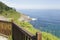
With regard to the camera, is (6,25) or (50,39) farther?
(50,39)

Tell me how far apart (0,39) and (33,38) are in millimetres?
3879

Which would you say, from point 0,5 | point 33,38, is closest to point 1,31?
point 33,38

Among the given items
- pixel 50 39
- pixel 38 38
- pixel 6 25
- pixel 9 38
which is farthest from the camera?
pixel 50 39

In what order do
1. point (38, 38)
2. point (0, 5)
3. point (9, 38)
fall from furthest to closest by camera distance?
point (0, 5)
point (9, 38)
point (38, 38)

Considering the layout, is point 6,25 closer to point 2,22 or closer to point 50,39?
point 2,22

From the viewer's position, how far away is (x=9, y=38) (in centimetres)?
702

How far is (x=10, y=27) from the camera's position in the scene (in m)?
7.23

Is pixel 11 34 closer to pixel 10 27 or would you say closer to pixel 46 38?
pixel 10 27

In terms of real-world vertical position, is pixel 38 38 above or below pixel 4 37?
above

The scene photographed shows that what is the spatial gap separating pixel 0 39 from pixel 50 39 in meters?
2.28

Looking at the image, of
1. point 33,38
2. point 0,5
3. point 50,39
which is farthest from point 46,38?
point 0,5

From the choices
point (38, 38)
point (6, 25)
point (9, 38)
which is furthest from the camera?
point (6, 25)

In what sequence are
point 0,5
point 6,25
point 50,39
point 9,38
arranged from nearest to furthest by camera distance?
point 9,38, point 6,25, point 50,39, point 0,5

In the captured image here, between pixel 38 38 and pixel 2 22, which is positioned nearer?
pixel 38 38
